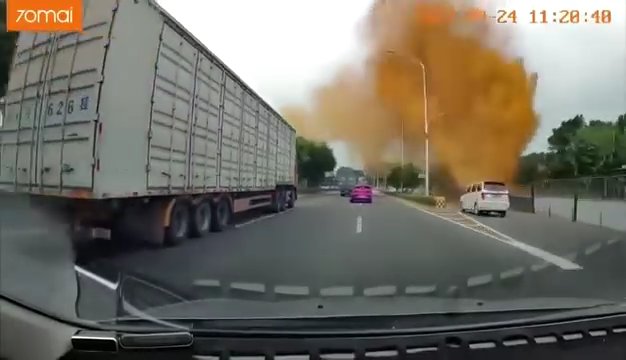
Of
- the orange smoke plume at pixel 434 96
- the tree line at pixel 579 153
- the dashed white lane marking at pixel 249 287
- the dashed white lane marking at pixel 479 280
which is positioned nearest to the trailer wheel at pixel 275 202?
the orange smoke plume at pixel 434 96

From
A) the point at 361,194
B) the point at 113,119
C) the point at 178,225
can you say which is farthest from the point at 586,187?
the point at 113,119

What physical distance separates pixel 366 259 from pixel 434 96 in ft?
3.55

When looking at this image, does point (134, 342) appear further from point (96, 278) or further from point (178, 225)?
point (178, 225)

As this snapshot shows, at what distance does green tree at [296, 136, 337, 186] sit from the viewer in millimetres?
4051

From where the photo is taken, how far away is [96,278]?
2.96 meters

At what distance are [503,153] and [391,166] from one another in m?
0.73

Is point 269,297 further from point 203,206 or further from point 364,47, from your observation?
point 364,47

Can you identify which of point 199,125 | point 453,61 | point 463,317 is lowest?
point 463,317

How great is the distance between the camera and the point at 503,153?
3.85 meters

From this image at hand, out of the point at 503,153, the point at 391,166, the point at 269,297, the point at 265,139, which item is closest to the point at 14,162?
the point at 269,297

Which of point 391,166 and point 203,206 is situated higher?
point 391,166

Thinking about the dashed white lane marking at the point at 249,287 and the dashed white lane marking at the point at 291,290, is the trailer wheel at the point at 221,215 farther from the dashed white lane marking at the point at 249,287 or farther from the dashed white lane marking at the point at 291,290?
the dashed white lane marking at the point at 291,290

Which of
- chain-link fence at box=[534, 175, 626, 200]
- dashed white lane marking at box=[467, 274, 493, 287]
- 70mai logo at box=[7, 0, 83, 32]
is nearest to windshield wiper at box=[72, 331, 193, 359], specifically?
70mai logo at box=[7, 0, 83, 32]

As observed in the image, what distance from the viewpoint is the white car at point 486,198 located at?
3.96 meters
